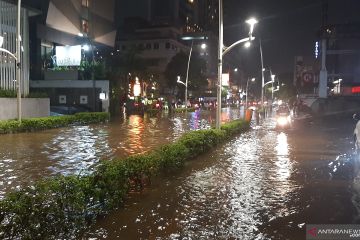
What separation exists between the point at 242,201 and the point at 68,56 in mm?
44374

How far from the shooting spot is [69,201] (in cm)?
682

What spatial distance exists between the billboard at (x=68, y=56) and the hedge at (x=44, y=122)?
14.6 metres

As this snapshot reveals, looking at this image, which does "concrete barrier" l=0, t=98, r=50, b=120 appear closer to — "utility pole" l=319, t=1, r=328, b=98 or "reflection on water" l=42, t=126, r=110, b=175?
"reflection on water" l=42, t=126, r=110, b=175

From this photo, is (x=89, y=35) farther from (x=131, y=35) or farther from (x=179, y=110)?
(x=131, y=35)

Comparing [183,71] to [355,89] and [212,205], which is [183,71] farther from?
[212,205]

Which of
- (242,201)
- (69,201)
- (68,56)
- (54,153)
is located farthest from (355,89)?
(69,201)

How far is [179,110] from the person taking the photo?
5894 cm

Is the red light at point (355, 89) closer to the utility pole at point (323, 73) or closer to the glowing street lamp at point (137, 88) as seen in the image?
the utility pole at point (323, 73)

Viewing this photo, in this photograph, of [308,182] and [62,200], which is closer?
[62,200]

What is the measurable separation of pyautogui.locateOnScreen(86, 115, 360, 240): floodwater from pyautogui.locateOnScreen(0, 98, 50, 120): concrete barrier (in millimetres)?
20405

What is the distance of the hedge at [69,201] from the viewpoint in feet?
19.7

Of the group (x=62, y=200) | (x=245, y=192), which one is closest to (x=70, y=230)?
(x=62, y=200)

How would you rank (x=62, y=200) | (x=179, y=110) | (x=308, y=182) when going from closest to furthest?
(x=62, y=200), (x=308, y=182), (x=179, y=110)

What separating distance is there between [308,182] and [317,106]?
172ft
